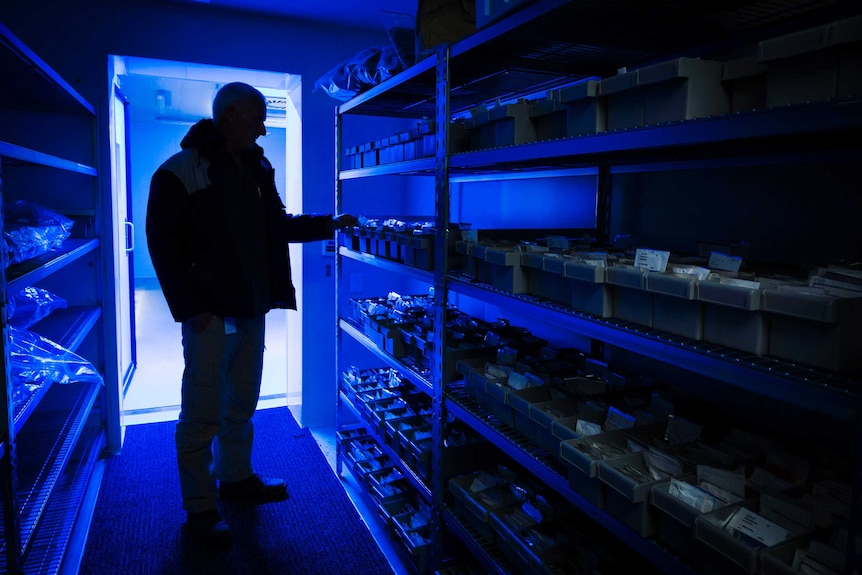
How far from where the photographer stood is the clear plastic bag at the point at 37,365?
212 centimetres

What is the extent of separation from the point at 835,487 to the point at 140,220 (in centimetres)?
1043

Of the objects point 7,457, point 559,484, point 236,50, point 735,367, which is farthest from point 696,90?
point 236,50

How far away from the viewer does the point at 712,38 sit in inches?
68.2

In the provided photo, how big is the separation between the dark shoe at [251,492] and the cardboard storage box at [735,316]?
2353 mm

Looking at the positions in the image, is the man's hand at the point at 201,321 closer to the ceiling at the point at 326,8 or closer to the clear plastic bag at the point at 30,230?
the clear plastic bag at the point at 30,230

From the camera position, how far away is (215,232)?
8.01 ft

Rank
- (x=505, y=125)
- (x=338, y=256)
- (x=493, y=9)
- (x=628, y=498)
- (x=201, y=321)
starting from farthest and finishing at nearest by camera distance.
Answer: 1. (x=338, y=256)
2. (x=201, y=321)
3. (x=505, y=125)
4. (x=493, y=9)
5. (x=628, y=498)

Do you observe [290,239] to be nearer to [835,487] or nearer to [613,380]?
[613,380]

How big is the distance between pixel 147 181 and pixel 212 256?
8447 millimetres

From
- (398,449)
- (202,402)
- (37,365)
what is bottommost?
→ (398,449)

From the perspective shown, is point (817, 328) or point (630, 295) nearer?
point (817, 328)

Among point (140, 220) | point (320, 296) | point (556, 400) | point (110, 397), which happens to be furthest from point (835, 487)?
point (140, 220)

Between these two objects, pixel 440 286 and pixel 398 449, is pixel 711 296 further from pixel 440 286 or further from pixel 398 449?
pixel 398 449

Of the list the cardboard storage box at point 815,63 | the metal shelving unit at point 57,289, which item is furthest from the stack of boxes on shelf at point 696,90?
the metal shelving unit at point 57,289
